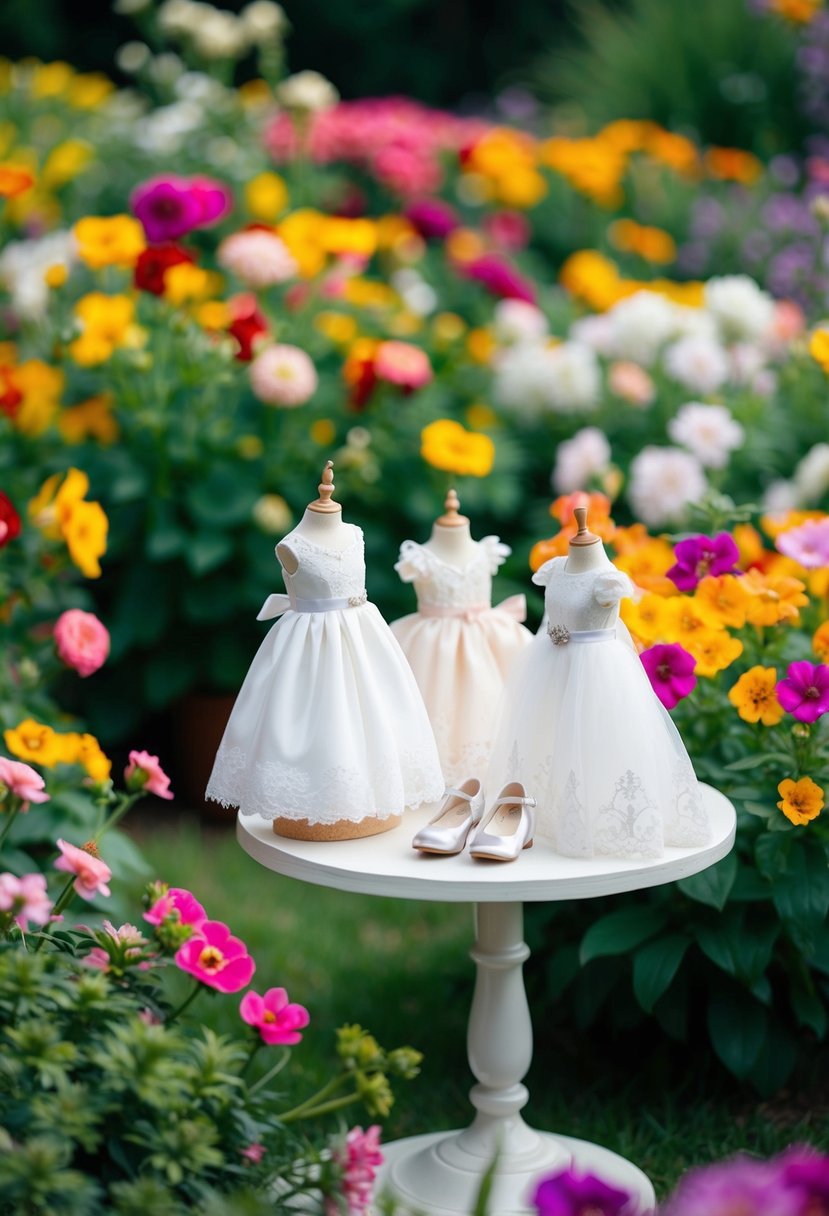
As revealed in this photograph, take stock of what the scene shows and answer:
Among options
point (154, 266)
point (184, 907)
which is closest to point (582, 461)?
point (154, 266)

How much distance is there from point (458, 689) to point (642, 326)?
2343 mm

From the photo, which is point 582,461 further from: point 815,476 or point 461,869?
point 461,869

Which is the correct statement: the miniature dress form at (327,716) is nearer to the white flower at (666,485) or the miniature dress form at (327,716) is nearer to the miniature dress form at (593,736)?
the miniature dress form at (593,736)

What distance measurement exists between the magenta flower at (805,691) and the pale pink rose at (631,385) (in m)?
2.19

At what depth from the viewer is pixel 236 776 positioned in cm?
231

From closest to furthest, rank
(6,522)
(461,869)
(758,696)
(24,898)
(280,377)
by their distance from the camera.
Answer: (24,898) → (461,869) → (758,696) → (6,522) → (280,377)

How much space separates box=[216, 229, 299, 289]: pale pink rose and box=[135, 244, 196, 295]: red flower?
0.44 metres

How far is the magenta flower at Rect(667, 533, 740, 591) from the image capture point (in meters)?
2.75

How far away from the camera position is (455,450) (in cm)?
372

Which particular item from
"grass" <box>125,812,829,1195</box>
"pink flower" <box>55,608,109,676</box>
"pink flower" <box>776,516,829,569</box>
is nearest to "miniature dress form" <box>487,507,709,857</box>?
"pink flower" <box>776,516,829,569</box>

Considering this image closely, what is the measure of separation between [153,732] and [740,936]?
2.78 metres

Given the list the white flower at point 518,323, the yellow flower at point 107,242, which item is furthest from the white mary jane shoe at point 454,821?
the white flower at point 518,323

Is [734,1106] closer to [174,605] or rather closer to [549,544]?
[549,544]

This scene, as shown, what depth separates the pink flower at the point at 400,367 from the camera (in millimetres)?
4215
